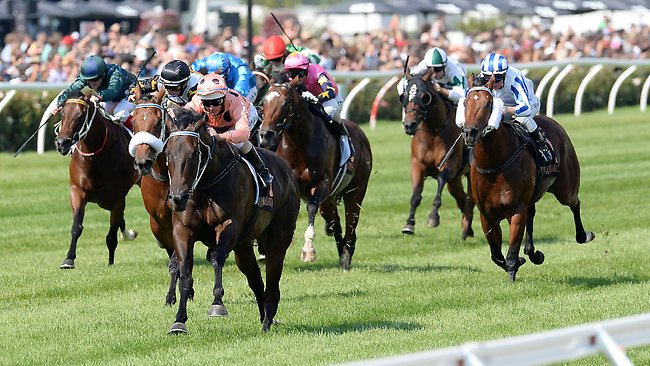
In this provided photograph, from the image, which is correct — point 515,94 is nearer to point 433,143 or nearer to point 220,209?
point 433,143

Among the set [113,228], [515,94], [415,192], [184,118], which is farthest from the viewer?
[415,192]

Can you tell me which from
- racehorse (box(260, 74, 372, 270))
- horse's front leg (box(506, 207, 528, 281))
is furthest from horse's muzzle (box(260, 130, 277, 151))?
horse's front leg (box(506, 207, 528, 281))

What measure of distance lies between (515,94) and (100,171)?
347 cm

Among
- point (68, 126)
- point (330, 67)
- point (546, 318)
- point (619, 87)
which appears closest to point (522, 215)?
point (546, 318)

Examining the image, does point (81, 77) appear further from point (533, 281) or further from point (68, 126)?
point (533, 281)

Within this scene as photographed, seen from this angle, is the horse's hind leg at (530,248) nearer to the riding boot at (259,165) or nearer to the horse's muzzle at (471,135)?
the horse's muzzle at (471,135)

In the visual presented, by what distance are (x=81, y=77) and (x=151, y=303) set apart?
2.50 m

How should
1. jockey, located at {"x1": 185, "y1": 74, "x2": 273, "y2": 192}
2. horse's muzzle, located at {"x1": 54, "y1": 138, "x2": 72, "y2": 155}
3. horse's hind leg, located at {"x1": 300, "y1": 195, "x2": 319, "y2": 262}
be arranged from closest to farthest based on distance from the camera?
1. jockey, located at {"x1": 185, "y1": 74, "x2": 273, "y2": 192}
2. horse's muzzle, located at {"x1": 54, "y1": 138, "x2": 72, "y2": 155}
3. horse's hind leg, located at {"x1": 300, "y1": 195, "x2": 319, "y2": 262}

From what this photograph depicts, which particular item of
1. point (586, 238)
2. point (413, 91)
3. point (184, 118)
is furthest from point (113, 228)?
point (586, 238)

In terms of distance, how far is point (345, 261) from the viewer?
11023 millimetres

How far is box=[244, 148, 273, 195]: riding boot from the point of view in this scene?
26.7 ft

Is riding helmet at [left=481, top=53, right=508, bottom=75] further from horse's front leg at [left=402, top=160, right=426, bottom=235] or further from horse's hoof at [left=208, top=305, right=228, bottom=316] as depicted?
horse's front leg at [left=402, top=160, right=426, bottom=235]

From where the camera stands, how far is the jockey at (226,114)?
8.09 m

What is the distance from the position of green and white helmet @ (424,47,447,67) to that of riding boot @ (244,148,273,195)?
15.2 ft
